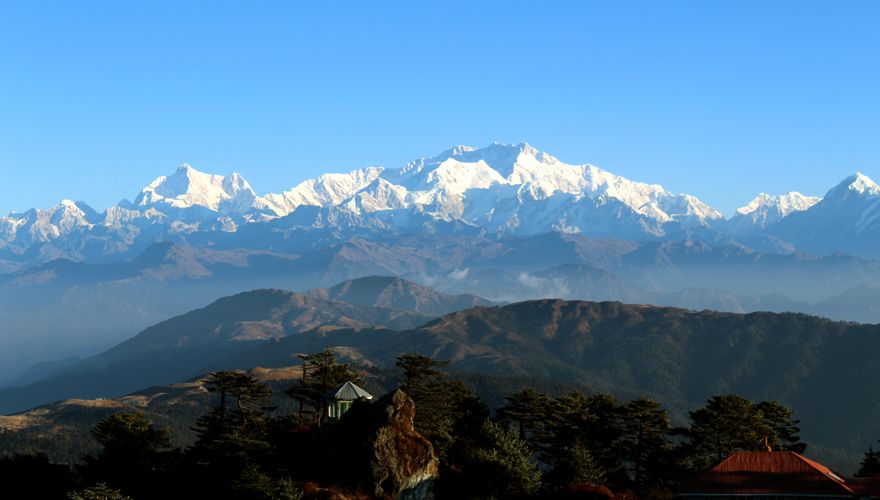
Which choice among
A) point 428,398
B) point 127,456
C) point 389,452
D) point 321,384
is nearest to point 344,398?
point 321,384

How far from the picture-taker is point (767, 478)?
9175 centimetres

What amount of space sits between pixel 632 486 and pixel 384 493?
4033 cm

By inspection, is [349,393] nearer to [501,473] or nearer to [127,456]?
[501,473]

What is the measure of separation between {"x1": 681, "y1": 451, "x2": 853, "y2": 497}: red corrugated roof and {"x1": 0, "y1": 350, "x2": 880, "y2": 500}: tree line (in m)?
8.16

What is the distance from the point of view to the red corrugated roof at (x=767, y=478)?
9056 centimetres

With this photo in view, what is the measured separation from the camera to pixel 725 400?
122m

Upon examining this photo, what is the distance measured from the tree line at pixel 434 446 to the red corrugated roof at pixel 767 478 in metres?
8.16

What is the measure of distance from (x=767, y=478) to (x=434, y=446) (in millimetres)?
38030

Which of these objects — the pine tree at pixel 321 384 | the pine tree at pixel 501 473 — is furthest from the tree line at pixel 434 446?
the pine tree at pixel 321 384

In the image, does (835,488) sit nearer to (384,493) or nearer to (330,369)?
(384,493)

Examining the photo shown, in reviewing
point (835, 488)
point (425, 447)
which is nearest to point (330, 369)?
point (425, 447)

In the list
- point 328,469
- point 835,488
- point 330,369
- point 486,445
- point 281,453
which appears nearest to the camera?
point 835,488

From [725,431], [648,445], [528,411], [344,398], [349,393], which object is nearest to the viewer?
[344,398]

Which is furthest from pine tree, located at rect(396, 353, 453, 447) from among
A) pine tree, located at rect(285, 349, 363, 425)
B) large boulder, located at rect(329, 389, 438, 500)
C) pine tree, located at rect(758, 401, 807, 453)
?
pine tree, located at rect(758, 401, 807, 453)
